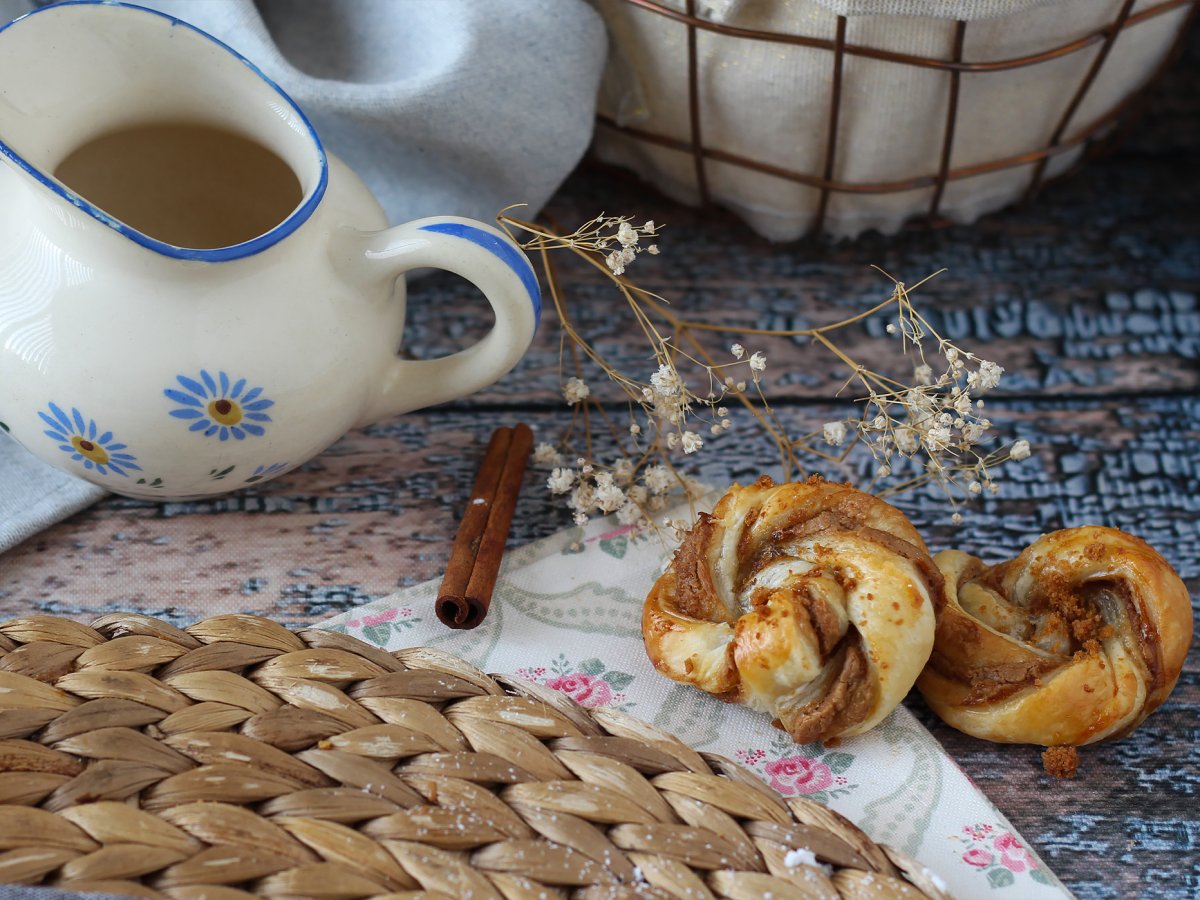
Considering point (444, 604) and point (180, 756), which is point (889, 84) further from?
point (180, 756)

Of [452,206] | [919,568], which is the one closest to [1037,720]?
[919,568]

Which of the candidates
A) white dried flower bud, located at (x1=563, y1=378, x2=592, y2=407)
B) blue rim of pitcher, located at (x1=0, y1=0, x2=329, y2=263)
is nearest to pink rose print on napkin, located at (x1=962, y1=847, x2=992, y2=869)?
white dried flower bud, located at (x1=563, y1=378, x2=592, y2=407)

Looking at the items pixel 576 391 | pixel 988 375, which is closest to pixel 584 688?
pixel 576 391

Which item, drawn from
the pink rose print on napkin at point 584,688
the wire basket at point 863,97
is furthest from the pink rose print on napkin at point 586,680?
the wire basket at point 863,97

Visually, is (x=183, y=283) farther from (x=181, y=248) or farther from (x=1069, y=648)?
(x=1069, y=648)

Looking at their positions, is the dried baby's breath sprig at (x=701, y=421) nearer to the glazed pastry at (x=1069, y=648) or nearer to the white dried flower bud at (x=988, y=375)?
the white dried flower bud at (x=988, y=375)

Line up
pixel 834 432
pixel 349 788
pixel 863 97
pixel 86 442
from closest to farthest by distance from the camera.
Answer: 1. pixel 349 788
2. pixel 86 442
3. pixel 834 432
4. pixel 863 97
